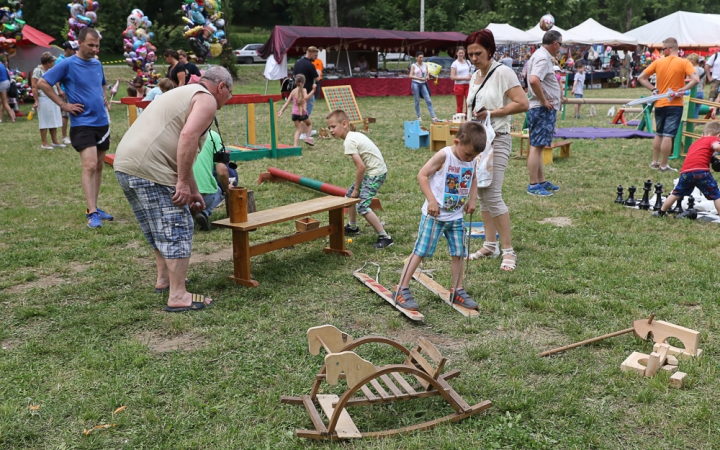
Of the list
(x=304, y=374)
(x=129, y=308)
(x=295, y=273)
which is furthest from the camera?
(x=295, y=273)

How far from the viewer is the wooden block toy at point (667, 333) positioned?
357cm

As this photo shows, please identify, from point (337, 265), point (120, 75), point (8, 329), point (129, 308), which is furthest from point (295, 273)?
point (120, 75)

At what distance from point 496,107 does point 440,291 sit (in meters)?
1.65

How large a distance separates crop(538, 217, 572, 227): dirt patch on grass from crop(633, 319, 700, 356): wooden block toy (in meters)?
2.78

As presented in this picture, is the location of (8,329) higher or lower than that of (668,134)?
lower

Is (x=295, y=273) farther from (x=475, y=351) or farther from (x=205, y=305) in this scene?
(x=475, y=351)

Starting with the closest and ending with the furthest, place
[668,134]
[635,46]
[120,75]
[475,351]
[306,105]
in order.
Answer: [475,351]
[668,134]
[306,105]
[120,75]
[635,46]

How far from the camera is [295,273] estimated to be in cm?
521

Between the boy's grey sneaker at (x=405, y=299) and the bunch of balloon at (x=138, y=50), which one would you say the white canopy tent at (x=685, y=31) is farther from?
the boy's grey sneaker at (x=405, y=299)

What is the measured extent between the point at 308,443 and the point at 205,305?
6.15ft

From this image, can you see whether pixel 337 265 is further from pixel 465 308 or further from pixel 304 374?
pixel 304 374

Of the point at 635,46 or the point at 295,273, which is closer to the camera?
the point at 295,273

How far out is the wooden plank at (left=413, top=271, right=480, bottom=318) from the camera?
14.1 feet

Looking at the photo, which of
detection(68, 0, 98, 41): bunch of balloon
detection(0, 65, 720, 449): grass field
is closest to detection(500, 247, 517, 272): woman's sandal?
detection(0, 65, 720, 449): grass field
